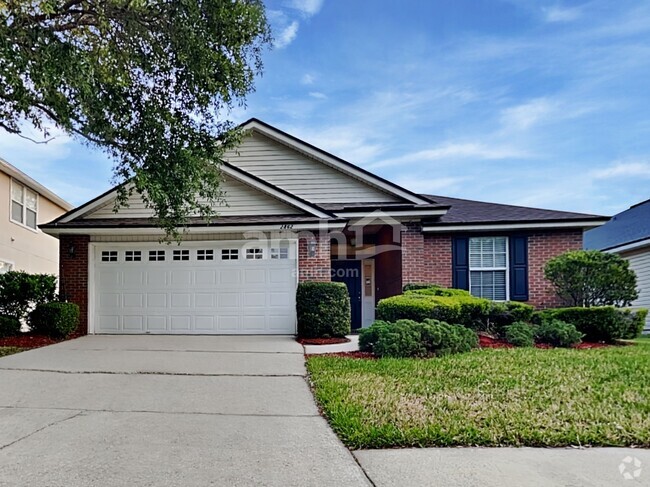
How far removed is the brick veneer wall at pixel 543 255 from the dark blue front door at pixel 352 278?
4984mm

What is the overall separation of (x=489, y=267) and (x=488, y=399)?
8.08m

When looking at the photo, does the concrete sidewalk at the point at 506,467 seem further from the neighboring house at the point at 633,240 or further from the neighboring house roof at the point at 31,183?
the neighboring house roof at the point at 31,183

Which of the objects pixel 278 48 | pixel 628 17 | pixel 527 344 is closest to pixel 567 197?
pixel 628 17

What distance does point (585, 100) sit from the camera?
12.6 m

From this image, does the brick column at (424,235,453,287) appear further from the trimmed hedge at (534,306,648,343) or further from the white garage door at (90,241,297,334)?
the white garage door at (90,241,297,334)

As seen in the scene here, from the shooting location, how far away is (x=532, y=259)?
1298 cm

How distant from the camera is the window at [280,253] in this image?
12.4m

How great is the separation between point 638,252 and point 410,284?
10.2 meters

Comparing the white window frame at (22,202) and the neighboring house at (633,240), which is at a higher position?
the white window frame at (22,202)

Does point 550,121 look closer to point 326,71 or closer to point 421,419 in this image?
point 326,71

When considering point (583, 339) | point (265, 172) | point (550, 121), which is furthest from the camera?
point (265, 172)

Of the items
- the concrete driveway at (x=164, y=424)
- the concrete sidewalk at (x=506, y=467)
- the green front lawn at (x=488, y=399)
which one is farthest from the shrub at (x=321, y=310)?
the concrete sidewalk at (x=506, y=467)

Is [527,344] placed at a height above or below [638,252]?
below

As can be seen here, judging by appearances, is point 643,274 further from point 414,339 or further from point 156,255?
point 156,255
